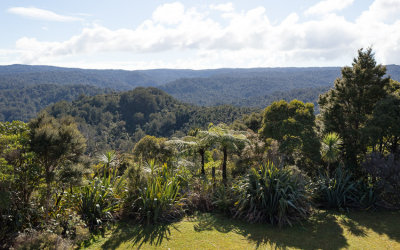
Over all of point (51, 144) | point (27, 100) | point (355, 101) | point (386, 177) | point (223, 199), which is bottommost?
point (27, 100)

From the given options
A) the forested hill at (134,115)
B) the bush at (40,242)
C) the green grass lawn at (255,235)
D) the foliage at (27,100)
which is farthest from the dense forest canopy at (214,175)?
the foliage at (27,100)

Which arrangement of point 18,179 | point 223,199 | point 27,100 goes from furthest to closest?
1. point 27,100
2. point 223,199
3. point 18,179

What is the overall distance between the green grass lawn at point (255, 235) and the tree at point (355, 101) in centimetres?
322

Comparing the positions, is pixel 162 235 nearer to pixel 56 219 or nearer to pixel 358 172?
pixel 56 219

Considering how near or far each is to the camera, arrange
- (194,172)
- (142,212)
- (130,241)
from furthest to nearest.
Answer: (194,172) < (142,212) < (130,241)

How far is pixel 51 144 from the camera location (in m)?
6.00

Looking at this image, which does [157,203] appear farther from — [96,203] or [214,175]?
[214,175]

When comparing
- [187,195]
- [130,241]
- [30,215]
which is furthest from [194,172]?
[30,215]

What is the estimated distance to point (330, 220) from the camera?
24.2ft

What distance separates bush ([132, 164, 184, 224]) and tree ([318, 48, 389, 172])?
6.93 meters

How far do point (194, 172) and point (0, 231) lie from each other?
20.6ft

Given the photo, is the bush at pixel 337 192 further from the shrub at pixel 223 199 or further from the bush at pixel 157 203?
the bush at pixel 157 203

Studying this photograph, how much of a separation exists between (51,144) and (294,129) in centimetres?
833

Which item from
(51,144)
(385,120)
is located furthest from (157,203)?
(385,120)
